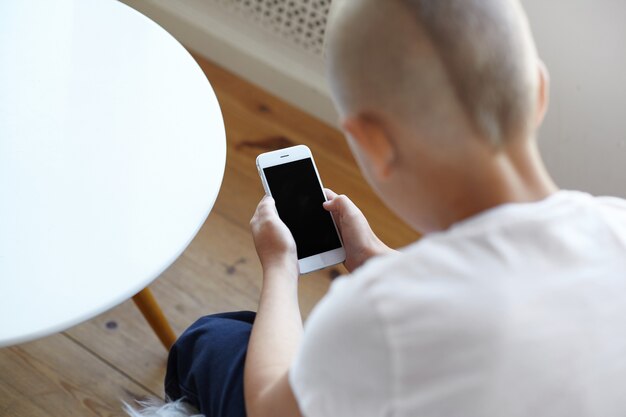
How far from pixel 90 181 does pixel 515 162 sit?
48cm

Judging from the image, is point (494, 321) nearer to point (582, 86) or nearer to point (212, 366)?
point (212, 366)

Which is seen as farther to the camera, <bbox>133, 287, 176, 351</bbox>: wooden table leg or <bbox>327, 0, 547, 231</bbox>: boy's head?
<bbox>133, 287, 176, 351</bbox>: wooden table leg

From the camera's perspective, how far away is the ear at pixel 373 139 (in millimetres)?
600

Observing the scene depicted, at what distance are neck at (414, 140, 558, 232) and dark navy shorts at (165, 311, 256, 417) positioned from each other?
34cm

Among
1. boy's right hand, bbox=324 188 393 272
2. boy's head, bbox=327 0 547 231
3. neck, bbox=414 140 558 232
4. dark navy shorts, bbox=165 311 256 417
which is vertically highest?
boy's head, bbox=327 0 547 231

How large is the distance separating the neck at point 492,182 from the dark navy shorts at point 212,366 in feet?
1.12

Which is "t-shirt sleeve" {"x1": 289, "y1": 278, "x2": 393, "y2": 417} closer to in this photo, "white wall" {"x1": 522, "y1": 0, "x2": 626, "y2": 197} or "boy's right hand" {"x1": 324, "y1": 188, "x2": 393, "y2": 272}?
"boy's right hand" {"x1": 324, "y1": 188, "x2": 393, "y2": 272}

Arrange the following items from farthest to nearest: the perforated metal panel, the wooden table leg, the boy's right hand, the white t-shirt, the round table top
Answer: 1. the perforated metal panel
2. the wooden table leg
3. the boy's right hand
4. the round table top
5. the white t-shirt

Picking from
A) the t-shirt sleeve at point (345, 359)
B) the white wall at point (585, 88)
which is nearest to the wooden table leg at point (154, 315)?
the t-shirt sleeve at point (345, 359)

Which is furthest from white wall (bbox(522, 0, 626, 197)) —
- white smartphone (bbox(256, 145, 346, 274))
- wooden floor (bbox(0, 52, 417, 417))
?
white smartphone (bbox(256, 145, 346, 274))

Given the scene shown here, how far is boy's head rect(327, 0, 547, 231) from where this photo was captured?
1.84 ft

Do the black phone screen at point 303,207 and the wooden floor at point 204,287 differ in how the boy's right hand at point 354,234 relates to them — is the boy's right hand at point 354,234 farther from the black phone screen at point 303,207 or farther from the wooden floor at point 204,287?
the wooden floor at point 204,287

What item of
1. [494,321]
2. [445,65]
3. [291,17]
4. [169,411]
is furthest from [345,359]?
[291,17]

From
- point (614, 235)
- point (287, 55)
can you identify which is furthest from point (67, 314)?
point (287, 55)
